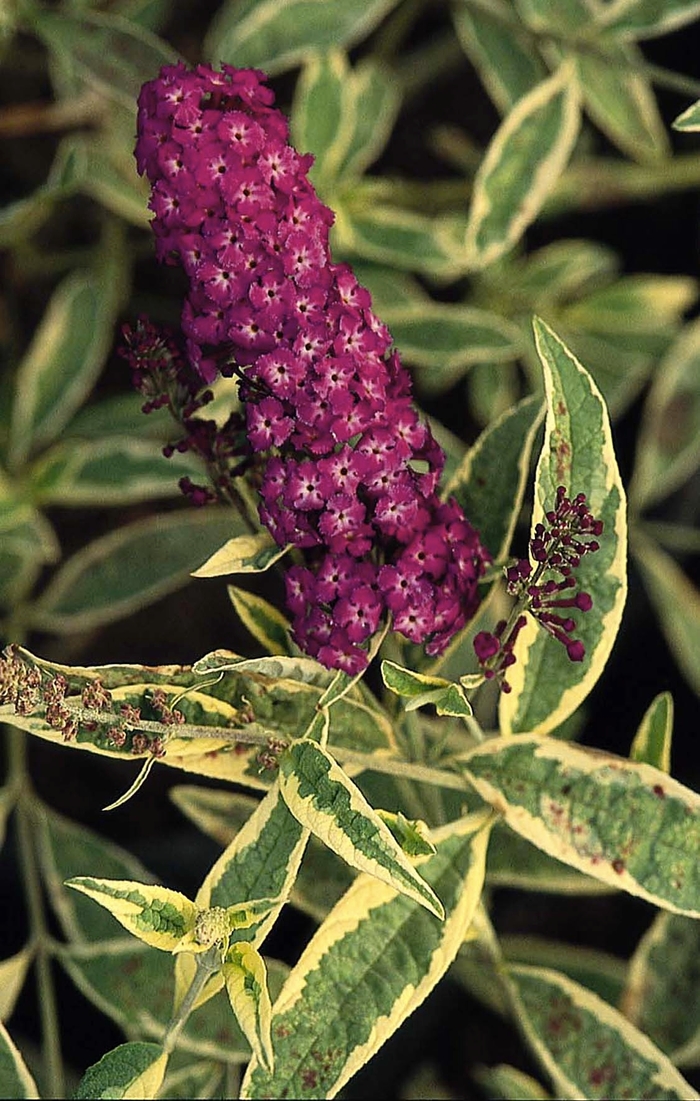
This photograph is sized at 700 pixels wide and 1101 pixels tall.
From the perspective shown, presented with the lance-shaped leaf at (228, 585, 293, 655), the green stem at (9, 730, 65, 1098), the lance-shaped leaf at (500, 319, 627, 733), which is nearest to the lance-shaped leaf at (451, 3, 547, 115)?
the lance-shaped leaf at (500, 319, 627, 733)

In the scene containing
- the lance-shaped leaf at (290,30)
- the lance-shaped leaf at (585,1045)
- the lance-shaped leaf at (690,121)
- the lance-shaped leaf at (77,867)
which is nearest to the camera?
the lance-shaped leaf at (690,121)

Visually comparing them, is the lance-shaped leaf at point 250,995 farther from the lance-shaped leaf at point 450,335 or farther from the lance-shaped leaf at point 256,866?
the lance-shaped leaf at point 450,335

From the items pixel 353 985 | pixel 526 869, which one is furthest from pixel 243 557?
pixel 526 869

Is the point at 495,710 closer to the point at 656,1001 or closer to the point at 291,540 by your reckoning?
the point at 656,1001

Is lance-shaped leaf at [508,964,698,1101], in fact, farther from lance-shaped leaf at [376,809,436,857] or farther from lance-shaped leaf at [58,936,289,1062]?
lance-shaped leaf at [376,809,436,857]

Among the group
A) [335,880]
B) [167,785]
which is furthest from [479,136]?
[335,880]

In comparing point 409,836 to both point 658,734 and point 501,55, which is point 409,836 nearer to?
point 658,734

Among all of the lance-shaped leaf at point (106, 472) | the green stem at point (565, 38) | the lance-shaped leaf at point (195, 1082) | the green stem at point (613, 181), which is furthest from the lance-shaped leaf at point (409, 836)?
the green stem at point (613, 181)
